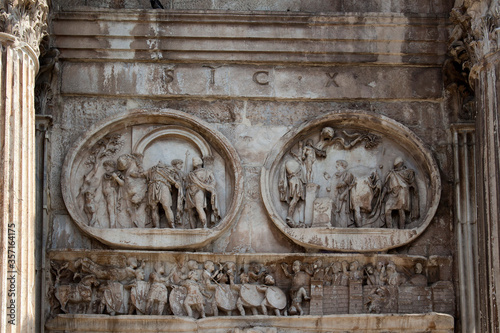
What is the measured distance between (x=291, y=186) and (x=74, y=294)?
2.79 metres

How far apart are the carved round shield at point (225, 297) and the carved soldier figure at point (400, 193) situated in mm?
1998

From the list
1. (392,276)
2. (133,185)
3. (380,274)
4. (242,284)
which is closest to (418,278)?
(392,276)

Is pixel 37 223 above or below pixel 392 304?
above

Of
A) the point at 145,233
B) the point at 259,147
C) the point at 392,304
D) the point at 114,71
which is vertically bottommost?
the point at 392,304

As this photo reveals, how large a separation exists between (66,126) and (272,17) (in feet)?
9.07

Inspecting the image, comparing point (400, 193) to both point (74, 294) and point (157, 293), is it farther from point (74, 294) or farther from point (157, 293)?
point (74, 294)

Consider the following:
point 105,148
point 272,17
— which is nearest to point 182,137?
point 105,148

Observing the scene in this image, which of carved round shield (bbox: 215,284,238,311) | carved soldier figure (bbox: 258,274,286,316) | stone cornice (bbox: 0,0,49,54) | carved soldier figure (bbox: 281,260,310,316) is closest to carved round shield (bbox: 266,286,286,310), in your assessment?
carved soldier figure (bbox: 258,274,286,316)

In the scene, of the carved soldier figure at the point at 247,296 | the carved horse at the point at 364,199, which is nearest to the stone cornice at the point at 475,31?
the carved horse at the point at 364,199

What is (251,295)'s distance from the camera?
13250 mm

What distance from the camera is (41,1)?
12.7 metres

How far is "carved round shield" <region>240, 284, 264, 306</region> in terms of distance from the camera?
13.2 metres

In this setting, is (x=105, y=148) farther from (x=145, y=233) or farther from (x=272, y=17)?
(x=272, y=17)

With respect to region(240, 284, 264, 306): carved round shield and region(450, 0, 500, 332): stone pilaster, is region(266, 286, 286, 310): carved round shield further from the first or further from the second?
region(450, 0, 500, 332): stone pilaster
